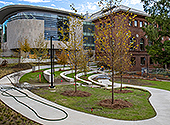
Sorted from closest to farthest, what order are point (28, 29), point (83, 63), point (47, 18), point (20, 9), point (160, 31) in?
point (83, 63) → point (160, 31) → point (28, 29) → point (47, 18) → point (20, 9)

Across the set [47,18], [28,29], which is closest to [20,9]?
[28,29]

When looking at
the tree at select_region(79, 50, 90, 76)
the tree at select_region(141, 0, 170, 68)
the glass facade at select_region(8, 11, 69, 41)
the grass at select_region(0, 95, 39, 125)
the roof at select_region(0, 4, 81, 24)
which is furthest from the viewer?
the glass facade at select_region(8, 11, 69, 41)

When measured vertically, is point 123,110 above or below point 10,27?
below

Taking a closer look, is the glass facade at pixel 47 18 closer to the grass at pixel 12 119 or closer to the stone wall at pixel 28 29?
the stone wall at pixel 28 29

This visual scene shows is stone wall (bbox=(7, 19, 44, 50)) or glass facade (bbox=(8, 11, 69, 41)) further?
glass facade (bbox=(8, 11, 69, 41))

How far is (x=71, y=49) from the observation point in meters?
13.4

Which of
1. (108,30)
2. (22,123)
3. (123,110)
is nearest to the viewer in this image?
(22,123)

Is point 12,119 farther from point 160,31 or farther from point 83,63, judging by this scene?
point 160,31

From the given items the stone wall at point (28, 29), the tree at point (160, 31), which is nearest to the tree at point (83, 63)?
the tree at point (160, 31)

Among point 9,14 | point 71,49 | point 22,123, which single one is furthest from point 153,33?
point 9,14

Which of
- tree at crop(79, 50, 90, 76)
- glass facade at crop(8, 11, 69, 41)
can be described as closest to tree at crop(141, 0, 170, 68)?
tree at crop(79, 50, 90, 76)

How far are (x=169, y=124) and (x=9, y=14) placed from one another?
69565mm

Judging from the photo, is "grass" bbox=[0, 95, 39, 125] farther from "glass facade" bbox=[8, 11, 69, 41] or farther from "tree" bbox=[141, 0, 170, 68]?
"glass facade" bbox=[8, 11, 69, 41]

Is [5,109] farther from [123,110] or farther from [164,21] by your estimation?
[164,21]
